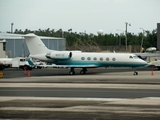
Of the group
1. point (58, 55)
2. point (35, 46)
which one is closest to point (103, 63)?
point (58, 55)

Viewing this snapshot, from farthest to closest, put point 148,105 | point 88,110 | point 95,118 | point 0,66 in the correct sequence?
point 0,66 < point 148,105 < point 88,110 < point 95,118

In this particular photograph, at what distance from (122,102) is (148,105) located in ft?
4.93

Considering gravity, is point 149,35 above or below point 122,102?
above

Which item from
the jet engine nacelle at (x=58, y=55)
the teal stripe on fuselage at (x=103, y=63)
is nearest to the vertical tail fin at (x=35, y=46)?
the jet engine nacelle at (x=58, y=55)

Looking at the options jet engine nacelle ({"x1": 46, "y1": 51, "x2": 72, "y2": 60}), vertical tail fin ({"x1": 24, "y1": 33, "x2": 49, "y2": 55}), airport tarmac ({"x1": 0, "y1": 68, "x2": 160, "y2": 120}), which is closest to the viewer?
airport tarmac ({"x1": 0, "y1": 68, "x2": 160, "y2": 120})

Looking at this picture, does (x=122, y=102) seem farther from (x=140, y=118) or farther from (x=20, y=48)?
(x=20, y=48)

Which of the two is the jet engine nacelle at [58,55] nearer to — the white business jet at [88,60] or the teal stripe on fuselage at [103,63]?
the white business jet at [88,60]

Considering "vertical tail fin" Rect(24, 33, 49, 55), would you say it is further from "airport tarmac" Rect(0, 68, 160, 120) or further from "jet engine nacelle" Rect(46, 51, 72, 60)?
"airport tarmac" Rect(0, 68, 160, 120)

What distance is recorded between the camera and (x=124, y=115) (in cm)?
1725

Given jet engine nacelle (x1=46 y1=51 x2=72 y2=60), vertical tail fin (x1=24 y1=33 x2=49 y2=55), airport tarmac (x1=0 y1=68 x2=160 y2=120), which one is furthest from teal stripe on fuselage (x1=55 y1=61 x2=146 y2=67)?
airport tarmac (x1=0 y1=68 x2=160 y2=120)

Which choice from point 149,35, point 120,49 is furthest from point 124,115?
point 149,35

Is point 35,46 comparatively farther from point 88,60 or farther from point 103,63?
point 103,63

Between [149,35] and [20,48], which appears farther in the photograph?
[149,35]

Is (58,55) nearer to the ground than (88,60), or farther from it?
farther from it
